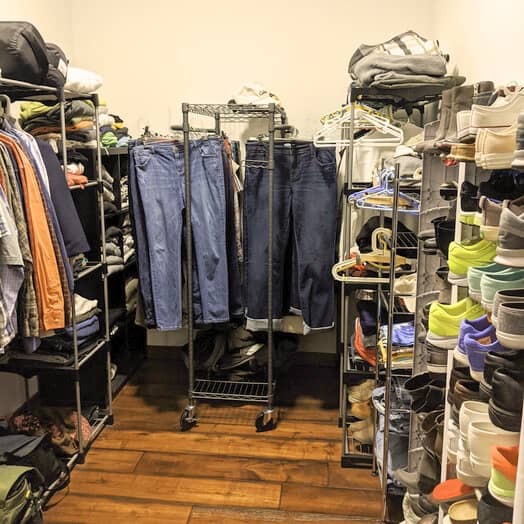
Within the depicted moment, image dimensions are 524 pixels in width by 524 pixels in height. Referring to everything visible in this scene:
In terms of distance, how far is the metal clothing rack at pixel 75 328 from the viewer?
246 centimetres

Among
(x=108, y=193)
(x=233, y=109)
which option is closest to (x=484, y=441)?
(x=233, y=109)

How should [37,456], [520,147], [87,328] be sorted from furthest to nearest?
[87,328] → [37,456] → [520,147]

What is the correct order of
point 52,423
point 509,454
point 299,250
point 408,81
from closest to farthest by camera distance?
point 509,454
point 408,81
point 52,423
point 299,250

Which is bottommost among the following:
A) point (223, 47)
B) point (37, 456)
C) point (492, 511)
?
point (37, 456)

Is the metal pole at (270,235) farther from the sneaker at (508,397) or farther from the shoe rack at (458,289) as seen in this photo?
the sneaker at (508,397)

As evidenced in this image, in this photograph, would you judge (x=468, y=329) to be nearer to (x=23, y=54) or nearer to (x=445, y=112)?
(x=445, y=112)

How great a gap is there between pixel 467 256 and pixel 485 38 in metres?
1.20

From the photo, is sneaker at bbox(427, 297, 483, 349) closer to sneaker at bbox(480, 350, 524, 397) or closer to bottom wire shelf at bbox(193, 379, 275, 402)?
sneaker at bbox(480, 350, 524, 397)

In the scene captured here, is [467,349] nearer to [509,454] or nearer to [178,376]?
[509,454]

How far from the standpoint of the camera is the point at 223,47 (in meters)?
3.66

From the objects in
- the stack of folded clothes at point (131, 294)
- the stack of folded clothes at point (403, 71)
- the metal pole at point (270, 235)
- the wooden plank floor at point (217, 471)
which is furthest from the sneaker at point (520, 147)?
the stack of folded clothes at point (131, 294)

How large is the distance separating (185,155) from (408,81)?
1.03 meters

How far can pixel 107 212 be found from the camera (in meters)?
3.29

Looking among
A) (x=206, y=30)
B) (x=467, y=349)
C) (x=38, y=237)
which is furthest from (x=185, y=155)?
(x=467, y=349)
